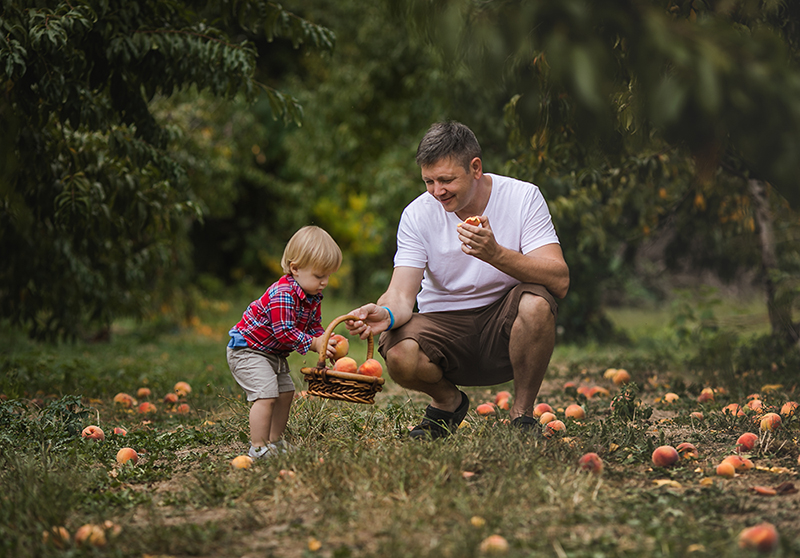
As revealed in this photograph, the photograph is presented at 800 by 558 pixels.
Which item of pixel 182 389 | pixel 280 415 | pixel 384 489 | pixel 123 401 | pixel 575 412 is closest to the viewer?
pixel 384 489

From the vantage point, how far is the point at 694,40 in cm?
149

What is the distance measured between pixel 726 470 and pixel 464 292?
130 cm

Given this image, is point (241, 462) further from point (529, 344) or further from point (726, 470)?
point (726, 470)

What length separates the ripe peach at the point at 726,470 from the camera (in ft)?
8.74

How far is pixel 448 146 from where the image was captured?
3.18 meters

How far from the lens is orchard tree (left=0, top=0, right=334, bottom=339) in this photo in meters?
3.66

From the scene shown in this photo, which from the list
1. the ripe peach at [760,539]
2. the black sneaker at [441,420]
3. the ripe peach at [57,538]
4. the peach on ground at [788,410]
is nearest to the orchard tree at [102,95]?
the black sneaker at [441,420]

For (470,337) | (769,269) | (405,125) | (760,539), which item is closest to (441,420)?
(470,337)

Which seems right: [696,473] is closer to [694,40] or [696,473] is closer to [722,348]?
[694,40]

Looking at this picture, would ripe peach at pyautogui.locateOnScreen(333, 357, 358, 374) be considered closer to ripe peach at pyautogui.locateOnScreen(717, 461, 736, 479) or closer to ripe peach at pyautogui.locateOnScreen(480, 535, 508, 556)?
ripe peach at pyautogui.locateOnScreen(480, 535, 508, 556)

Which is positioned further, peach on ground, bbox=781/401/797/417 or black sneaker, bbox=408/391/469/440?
peach on ground, bbox=781/401/797/417

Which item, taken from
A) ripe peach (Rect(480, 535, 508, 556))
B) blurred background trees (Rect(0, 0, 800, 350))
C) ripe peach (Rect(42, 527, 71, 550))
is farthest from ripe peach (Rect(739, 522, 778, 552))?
ripe peach (Rect(42, 527, 71, 550))

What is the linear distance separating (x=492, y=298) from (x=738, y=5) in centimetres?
158

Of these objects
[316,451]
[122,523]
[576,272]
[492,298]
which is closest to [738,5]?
[492,298]
